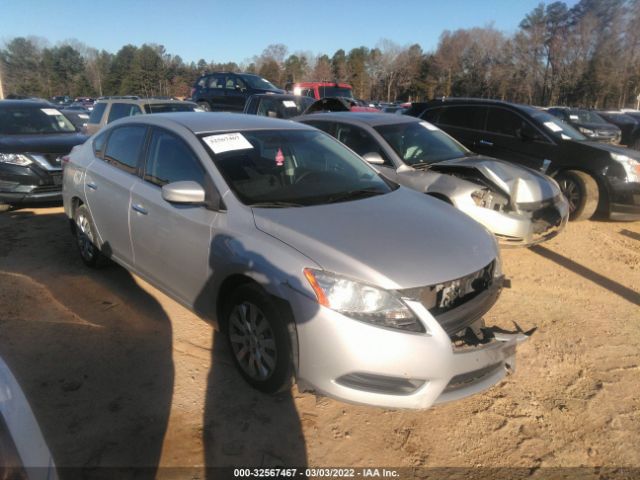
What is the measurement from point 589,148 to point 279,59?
259 feet

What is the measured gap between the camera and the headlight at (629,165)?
6879 millimetres

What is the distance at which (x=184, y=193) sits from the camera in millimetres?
3043

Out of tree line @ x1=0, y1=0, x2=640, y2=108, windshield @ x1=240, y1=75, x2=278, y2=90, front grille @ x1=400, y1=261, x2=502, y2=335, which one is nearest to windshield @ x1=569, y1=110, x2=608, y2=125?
windshield @ x1=240, y1=75, x2=278, y2=90

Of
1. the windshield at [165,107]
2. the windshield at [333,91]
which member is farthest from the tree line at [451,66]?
the windshield at [165,107]

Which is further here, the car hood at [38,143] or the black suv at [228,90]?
the black suv at [228,90]

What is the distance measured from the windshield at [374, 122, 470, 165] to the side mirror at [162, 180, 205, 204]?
321cm

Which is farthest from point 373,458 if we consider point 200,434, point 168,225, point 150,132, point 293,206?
point 150,132

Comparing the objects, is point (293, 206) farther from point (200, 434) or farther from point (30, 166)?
point (30, 166)

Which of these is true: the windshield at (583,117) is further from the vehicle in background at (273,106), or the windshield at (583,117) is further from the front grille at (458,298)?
the front grille at (458,298)

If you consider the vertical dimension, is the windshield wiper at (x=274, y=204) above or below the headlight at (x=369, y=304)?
above

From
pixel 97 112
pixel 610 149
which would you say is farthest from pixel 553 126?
pixel 97 112

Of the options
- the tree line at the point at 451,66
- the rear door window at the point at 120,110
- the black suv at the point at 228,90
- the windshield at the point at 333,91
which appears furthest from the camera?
the tree line at the point at 451,66

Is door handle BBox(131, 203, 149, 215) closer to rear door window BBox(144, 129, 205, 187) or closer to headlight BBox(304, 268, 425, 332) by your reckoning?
rear door window BBox(144, 129, 205, 187)

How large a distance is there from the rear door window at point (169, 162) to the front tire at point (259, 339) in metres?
0.94
